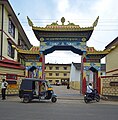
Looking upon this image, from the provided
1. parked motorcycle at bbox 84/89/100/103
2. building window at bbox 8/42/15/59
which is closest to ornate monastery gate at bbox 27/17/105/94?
building window at bbox 8/42/15/59

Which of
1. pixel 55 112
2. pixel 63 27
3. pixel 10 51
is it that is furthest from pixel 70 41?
pixel 55 112

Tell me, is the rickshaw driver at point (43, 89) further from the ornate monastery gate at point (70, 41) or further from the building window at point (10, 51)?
the building window at point (10, 51)

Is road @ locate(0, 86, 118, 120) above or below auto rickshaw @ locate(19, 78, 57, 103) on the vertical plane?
below

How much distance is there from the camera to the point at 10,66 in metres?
25.8

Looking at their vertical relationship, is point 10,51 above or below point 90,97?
above

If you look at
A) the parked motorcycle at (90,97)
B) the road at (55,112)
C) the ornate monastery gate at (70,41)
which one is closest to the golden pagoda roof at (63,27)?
the ornate monastery gate at (70,41)

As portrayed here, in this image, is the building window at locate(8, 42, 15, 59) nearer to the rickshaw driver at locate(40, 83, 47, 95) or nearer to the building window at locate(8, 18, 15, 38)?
the building window at locate(8, 18, 15, 38)

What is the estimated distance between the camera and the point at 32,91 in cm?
1955

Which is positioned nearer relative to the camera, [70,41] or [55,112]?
[55,112]

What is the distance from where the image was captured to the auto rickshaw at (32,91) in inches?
769

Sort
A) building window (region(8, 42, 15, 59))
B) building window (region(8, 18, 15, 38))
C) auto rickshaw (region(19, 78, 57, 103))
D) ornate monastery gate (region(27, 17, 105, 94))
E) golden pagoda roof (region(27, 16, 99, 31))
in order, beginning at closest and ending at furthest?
1. auto rickshaw (region(19, 78, 57, 103))
2. golden pagoda roof (region(27, 16, 99, 31))
3. ornate monastery gate (region(27, 17, 105, 94))
4. building window (region(8, 18, 15, 38))
5. building window (region(8, 42, 15, 59))

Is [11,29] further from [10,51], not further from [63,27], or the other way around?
[63,27]

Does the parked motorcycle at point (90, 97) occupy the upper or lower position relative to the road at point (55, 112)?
upper

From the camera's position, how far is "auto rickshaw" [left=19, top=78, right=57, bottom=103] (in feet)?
64.1
